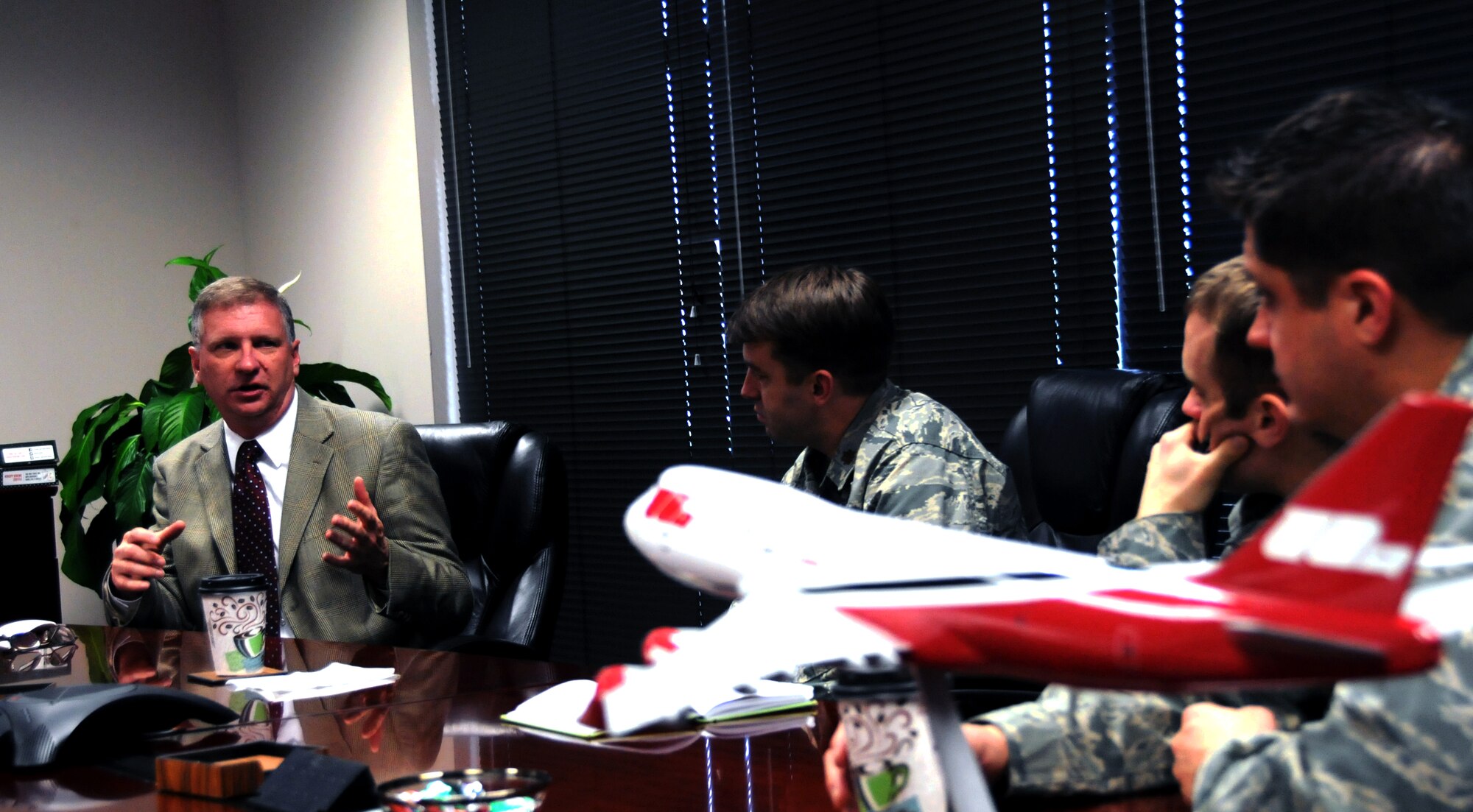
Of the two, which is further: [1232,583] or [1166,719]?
[1166,719]

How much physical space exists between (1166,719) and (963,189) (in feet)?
7.32

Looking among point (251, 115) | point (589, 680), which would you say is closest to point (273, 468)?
point (589, 680)

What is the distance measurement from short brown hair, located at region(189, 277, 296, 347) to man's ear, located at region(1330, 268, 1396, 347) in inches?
99.4

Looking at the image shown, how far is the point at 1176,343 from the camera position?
9.36 ft

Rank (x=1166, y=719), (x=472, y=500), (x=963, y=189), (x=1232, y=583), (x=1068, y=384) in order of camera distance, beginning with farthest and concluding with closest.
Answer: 1. (x=963, y=189)
2. (x=472, y=500)
3. (x=1068, y=384)
4. (x=1166, y=719)
5. (x=1232, y=583)

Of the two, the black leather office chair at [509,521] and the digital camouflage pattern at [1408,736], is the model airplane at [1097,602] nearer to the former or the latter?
the digital camouflage pattern at [1408,736]

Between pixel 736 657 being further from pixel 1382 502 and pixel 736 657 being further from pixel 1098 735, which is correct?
pixel 1098 735

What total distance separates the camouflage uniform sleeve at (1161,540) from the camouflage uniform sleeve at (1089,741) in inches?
7.5

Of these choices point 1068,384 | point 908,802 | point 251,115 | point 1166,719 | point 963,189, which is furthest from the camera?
point 251,115

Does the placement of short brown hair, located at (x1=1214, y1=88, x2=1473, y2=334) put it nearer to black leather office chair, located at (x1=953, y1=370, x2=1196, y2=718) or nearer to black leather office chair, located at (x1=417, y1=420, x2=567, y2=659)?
black leather office chair, located at (x1=953, y1=370, x2=1196, y2=718)

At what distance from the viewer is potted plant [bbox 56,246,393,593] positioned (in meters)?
3.98

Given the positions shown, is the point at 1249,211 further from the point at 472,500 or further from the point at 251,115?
the point at 251,115

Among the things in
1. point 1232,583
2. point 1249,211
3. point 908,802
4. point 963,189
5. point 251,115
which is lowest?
point 908,802

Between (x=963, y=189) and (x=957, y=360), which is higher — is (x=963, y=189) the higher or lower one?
the higher one
